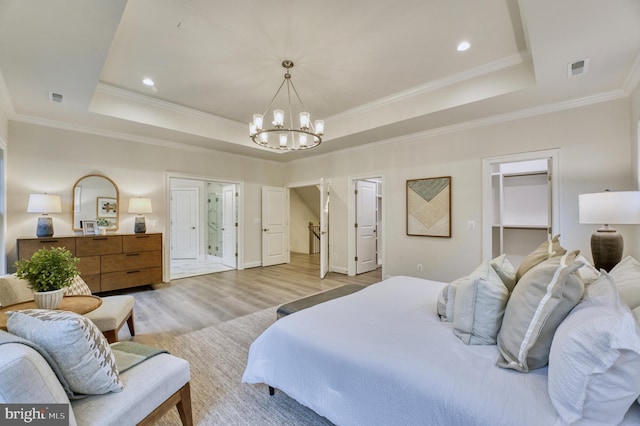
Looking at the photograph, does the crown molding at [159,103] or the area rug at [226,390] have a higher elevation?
the crown molding at [159,103]

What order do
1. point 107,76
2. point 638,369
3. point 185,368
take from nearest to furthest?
point 638,369
point 185,368
point 107,76

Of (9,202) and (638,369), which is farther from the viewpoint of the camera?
(9,202)

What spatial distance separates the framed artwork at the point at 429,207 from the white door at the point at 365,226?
124 cm

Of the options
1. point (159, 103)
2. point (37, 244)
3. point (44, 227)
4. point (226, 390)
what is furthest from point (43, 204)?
point (226, 390)

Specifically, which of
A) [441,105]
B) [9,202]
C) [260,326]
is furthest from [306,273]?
[9,202]

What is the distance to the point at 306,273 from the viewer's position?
19.3 ft

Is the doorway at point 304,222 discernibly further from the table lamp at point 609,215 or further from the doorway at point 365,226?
the table lamp at point 609,215

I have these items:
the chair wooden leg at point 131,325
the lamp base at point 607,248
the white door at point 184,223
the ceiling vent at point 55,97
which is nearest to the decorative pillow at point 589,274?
the lamp base at point 607,248

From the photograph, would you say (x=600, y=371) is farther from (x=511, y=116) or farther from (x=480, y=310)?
(x=511, y=116)

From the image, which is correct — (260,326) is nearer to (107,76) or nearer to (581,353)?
(581,353)

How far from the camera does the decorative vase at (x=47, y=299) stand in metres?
1.88

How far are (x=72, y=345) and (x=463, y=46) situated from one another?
383 centimetres

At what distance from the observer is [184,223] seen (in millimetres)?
7734

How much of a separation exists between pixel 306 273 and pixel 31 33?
503cm
